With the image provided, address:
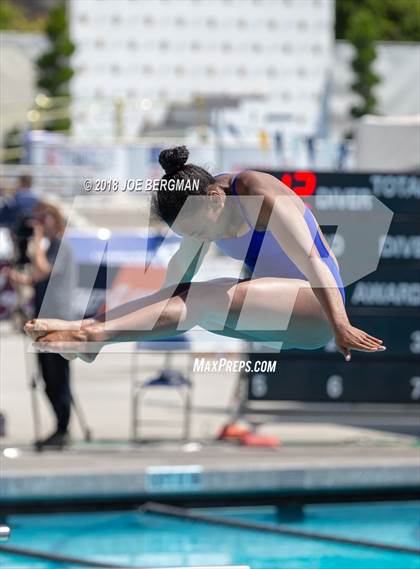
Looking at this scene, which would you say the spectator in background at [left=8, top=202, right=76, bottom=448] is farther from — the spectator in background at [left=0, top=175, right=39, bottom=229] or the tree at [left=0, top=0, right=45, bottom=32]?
the tree at [left=0, top=0, right=45, bottom=32]

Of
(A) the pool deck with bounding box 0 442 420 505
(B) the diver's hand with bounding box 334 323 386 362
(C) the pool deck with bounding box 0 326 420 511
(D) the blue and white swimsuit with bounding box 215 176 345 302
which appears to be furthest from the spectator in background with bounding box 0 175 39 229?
(B) the diver's hand with bounding box 334 323 386 362

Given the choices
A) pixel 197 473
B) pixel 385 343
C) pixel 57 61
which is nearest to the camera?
pixel 197 473

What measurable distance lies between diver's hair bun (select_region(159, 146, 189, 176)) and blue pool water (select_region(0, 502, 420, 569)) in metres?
4.54

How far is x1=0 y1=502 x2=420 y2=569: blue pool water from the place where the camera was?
7.42 m

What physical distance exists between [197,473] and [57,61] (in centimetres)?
2551

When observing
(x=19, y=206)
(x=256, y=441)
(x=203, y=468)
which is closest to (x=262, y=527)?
(x=203, y=468)

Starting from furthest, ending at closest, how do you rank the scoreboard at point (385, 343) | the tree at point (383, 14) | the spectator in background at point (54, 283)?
the tree at point (383, 14) → the scoreboard at point (385, 343) → the spectator in background at point (54, 283)

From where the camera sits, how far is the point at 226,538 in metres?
7.71

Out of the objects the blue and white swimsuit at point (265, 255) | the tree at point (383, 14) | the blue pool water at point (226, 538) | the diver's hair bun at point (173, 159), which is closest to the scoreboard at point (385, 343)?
the blue pool water at point (226, 538)

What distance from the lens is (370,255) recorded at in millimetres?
6090

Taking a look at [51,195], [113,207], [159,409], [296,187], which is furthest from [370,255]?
[113,207]

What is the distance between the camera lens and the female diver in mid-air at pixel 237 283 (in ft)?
10.3

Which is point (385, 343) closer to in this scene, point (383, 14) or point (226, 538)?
point (226, 538)

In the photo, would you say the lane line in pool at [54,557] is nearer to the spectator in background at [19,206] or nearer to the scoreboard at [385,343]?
the scoreboard at [385,343]
